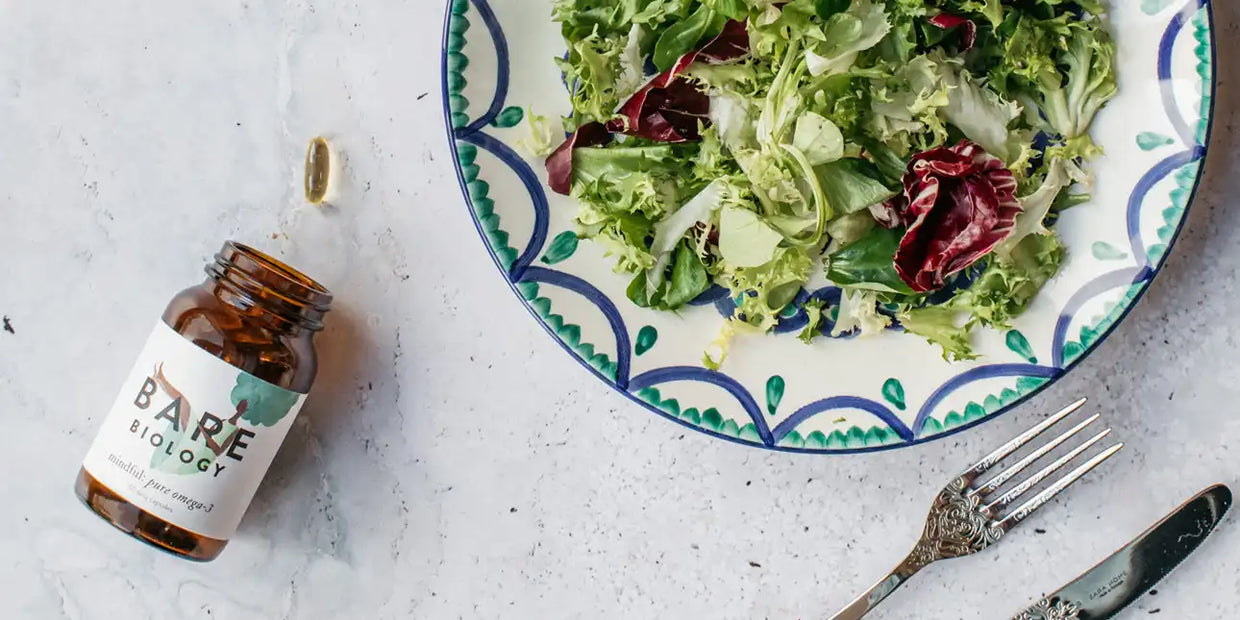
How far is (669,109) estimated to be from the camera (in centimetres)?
117

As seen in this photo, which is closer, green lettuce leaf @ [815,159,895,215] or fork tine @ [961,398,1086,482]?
green lettuce leaf @ [815,159,895,215]

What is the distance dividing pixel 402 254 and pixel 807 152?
63 cm

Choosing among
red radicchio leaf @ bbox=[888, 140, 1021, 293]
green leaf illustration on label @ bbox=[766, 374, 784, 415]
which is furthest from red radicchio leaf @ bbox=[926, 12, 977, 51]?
green leaf illustration on label @ bbox=[766, 374, 784, 415]

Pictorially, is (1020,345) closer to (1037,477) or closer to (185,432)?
(1037,477)

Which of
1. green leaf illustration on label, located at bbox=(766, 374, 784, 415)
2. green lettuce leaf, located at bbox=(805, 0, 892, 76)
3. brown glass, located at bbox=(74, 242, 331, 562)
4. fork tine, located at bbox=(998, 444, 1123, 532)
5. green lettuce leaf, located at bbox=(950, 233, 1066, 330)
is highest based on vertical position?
green lettuce leaf, located at bbox=(805, 0, 892, 76)

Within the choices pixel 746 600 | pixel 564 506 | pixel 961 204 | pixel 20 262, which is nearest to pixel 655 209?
pixel 961 204

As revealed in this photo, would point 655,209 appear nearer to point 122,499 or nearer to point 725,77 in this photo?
point 725,77

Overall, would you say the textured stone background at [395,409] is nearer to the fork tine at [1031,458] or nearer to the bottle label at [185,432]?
the fork tine at [1031,458]

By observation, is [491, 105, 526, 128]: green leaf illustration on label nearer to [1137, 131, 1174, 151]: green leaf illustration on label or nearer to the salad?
the salad

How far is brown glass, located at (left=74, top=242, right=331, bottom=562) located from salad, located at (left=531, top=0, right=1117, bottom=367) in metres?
0.40

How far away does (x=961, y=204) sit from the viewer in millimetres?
1097

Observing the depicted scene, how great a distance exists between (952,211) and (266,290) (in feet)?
2.91

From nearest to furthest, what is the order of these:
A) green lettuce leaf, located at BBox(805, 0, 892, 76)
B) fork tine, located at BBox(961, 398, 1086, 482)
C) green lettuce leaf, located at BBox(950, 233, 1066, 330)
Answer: green lettuce leaf, located at BBox(805, 0, 892, 76) → green lettuce leaf, located at BBox(950, 233, 1066, 330) → fork tine, located at BBox(961, 398, 1086, 482)

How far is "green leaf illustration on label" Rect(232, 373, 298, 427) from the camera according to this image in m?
1.25
